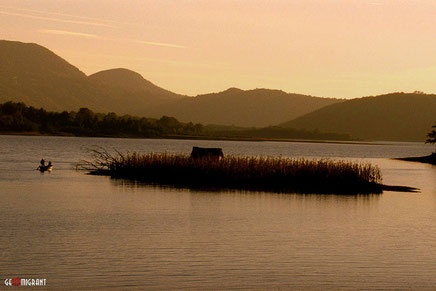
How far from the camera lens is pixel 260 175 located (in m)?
58.1

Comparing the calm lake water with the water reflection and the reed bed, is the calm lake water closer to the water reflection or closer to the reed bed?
the water reflection

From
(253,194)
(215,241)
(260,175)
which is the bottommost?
(215,241)

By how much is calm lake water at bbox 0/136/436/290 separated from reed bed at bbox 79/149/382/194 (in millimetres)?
6157

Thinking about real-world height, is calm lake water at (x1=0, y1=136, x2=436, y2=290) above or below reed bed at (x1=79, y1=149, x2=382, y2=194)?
below

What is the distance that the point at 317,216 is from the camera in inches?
1527

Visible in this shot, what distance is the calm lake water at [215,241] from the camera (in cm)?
2178

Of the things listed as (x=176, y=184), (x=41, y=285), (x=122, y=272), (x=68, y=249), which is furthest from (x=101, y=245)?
(x=176, y=184)

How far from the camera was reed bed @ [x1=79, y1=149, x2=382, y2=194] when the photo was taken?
55.7 m

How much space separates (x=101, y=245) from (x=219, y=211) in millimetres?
13807

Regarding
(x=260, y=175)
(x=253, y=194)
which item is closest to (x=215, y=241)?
(x=253, y=194)

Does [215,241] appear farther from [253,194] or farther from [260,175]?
[260,175]

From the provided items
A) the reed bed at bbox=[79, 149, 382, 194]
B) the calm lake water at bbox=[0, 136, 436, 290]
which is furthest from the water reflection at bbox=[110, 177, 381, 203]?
the reed bed at bbox=[79, 149, 382, 194]

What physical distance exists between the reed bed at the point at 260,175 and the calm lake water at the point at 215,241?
6.16 m

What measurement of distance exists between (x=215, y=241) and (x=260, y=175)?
29.7m
